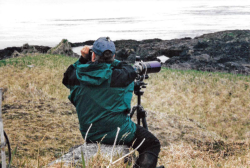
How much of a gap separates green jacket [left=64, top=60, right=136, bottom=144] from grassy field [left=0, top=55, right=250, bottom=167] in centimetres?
58

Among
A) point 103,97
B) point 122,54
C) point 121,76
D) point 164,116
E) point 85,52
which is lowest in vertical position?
point 164,116

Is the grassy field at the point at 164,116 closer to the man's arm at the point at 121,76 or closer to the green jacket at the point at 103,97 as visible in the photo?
the green jacket at the point at 103,97

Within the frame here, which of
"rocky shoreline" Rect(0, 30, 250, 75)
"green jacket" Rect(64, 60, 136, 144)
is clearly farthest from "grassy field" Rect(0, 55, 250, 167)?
"rocky shoreline" Rect(0, 30, 250, 75)

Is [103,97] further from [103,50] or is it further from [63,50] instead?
[63,50]

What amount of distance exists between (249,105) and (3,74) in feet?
32.7

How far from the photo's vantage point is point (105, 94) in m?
2.68

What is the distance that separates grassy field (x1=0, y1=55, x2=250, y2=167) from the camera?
4.75 meters

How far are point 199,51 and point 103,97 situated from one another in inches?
925

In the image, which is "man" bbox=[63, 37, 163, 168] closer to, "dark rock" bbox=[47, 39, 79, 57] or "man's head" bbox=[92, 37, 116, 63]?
"man's head" bbox=[92, 37, 116, 63]

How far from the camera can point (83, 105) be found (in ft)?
9.18

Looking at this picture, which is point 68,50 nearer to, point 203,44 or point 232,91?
point 203,44

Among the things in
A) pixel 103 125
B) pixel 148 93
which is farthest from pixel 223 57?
pixel 103 125

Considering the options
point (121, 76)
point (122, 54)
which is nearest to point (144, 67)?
point (121, 76)

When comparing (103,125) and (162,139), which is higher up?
(103,125)
